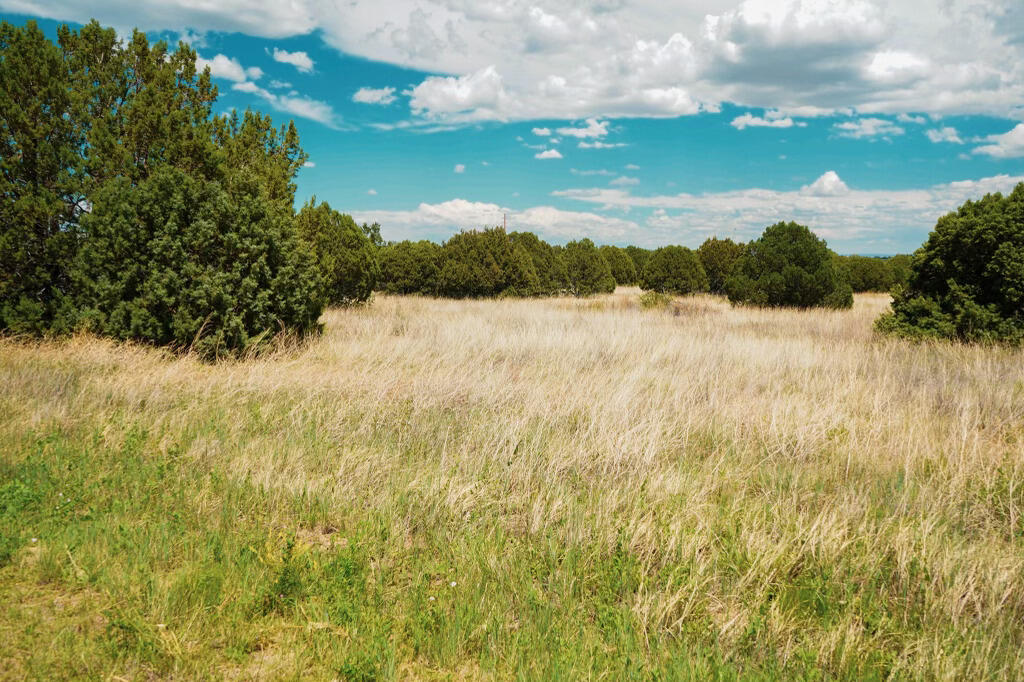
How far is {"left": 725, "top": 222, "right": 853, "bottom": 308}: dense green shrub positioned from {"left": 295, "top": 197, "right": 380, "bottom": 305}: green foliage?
13220 mm

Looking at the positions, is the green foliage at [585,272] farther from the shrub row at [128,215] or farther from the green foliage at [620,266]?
the shrub row at [128,215]

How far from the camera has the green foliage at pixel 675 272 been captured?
27.7m

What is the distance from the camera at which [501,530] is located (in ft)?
12.2

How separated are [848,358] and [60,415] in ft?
34.9

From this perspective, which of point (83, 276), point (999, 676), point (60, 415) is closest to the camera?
point (999, 676)

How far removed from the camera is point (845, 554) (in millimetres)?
3438

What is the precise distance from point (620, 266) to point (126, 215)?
31717mm

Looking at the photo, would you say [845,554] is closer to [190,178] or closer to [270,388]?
[270,388]

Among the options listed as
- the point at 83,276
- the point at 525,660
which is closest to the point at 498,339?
the point at 83,276

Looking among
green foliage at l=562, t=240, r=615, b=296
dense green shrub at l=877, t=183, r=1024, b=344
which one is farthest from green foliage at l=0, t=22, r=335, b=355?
green foliage at l=562, t=240, r=615, b=296

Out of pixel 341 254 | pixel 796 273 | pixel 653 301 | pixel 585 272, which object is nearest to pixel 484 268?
pixel 585 272

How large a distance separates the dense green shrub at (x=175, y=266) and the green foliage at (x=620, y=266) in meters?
30.2

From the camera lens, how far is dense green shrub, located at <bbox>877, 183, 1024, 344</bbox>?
1009 cm

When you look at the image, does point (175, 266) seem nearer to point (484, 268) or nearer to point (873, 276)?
point (484, 268)
